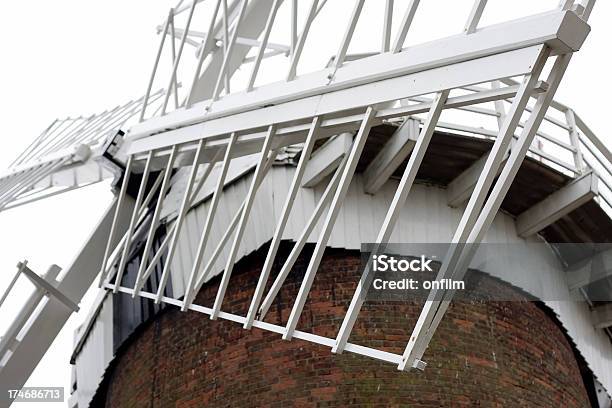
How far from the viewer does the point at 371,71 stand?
7.93 m

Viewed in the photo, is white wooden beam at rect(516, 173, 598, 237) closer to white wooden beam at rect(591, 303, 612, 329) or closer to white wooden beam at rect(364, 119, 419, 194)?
white wooden beam at rect(591, 303, 612, 329)

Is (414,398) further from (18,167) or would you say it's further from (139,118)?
(18,167)

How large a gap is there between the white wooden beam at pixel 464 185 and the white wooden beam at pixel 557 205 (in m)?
0.78

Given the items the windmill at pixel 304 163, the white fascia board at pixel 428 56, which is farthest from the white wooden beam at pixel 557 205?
the white fascia board at pixel 428 56

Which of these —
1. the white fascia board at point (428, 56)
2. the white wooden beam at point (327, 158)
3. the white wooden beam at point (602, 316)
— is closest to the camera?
the white fascia board at point (428, 56)

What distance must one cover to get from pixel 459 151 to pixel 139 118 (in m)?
3.75

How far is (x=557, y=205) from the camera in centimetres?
1107

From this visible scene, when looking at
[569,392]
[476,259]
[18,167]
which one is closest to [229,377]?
[476,259]

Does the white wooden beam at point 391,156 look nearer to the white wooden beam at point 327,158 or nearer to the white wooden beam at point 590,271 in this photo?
the white wooden beam at point 327,158

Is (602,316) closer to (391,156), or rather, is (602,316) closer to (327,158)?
(391,156)

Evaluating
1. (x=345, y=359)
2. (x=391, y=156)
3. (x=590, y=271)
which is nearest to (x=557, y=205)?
(x=590, y=271)

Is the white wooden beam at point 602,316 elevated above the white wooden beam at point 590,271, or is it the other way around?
the white wooden beam at point 590,271

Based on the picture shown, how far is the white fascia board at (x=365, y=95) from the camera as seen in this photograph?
6.87 meters

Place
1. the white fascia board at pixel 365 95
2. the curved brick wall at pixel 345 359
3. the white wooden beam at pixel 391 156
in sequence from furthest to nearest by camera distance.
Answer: the white wooden beam at pixel 391 156 < the curved brick wall at pixel 345 359 < the white fascia board at pixel 365 95
